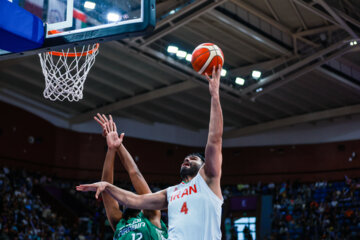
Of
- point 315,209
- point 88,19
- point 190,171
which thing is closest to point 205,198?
point 190,171

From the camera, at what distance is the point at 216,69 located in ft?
13.3

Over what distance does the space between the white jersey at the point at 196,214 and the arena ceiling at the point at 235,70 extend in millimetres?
11552

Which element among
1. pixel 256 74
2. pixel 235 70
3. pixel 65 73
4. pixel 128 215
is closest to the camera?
pixel 128 215

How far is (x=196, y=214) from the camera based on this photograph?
3.59 meters

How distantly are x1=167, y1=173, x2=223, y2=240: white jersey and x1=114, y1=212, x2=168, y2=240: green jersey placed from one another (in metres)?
0.49

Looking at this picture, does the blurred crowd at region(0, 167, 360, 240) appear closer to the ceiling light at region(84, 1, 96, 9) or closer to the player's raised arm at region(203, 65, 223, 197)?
the ceiling light at region(84, 1, 96, 9)

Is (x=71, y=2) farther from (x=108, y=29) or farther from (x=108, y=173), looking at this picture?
(x=108, y=173)

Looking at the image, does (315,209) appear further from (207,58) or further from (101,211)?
(207,58)

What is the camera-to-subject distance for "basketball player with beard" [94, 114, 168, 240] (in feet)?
13.6

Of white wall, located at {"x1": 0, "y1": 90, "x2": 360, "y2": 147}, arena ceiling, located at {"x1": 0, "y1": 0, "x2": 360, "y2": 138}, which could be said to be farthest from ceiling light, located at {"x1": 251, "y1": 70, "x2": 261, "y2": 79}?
white wall, located at {"x1": 0, "y1": 90, "x2": 360, "y2": 147}

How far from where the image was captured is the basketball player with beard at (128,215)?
4.16 m

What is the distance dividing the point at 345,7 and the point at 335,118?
9473 millimetres

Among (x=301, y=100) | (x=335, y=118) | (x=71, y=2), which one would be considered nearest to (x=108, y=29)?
(x=71, y=2)

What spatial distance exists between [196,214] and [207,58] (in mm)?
1453
